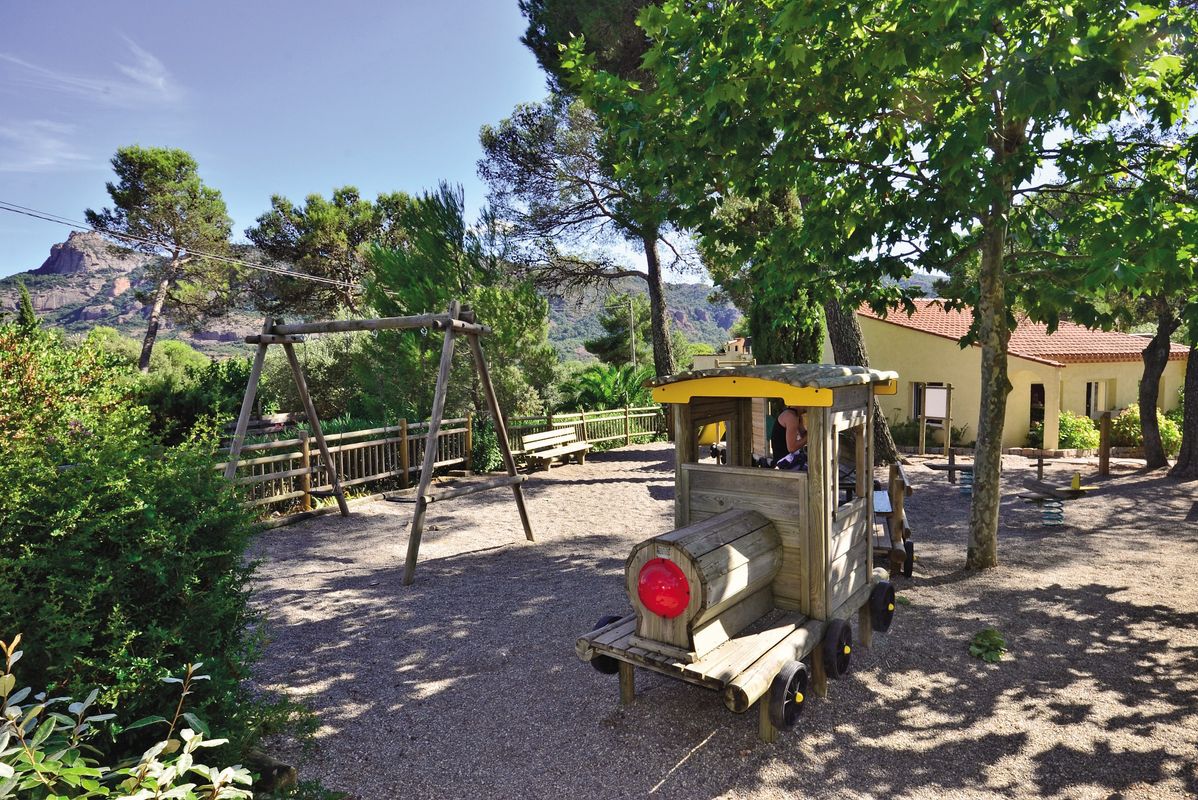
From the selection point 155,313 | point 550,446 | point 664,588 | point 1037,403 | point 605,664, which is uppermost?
point 155,313

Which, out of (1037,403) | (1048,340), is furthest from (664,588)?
(1048,340)

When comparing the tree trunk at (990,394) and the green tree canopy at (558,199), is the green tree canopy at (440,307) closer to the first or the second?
the green tree canopy at (558,199)

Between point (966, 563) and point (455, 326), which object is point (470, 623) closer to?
point (455, 326)

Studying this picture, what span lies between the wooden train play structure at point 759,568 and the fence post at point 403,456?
905 centimetres

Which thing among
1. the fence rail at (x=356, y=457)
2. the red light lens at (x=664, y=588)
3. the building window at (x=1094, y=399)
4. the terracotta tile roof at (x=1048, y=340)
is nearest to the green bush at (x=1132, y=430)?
the terracotta tile roof at (x=1048, y=340)

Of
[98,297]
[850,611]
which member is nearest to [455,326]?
[850,611]

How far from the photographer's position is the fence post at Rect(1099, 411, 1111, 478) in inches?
552

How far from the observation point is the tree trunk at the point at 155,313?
106 feet

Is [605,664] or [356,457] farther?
[356,457]

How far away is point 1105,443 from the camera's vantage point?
14.0 meters

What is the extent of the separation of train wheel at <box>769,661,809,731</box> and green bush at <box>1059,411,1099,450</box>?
1837 cm

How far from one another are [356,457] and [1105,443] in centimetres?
1554

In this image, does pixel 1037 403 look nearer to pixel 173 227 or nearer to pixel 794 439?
pixel 794 439

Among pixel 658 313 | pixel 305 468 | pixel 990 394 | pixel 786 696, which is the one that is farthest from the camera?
pixel 658 313
